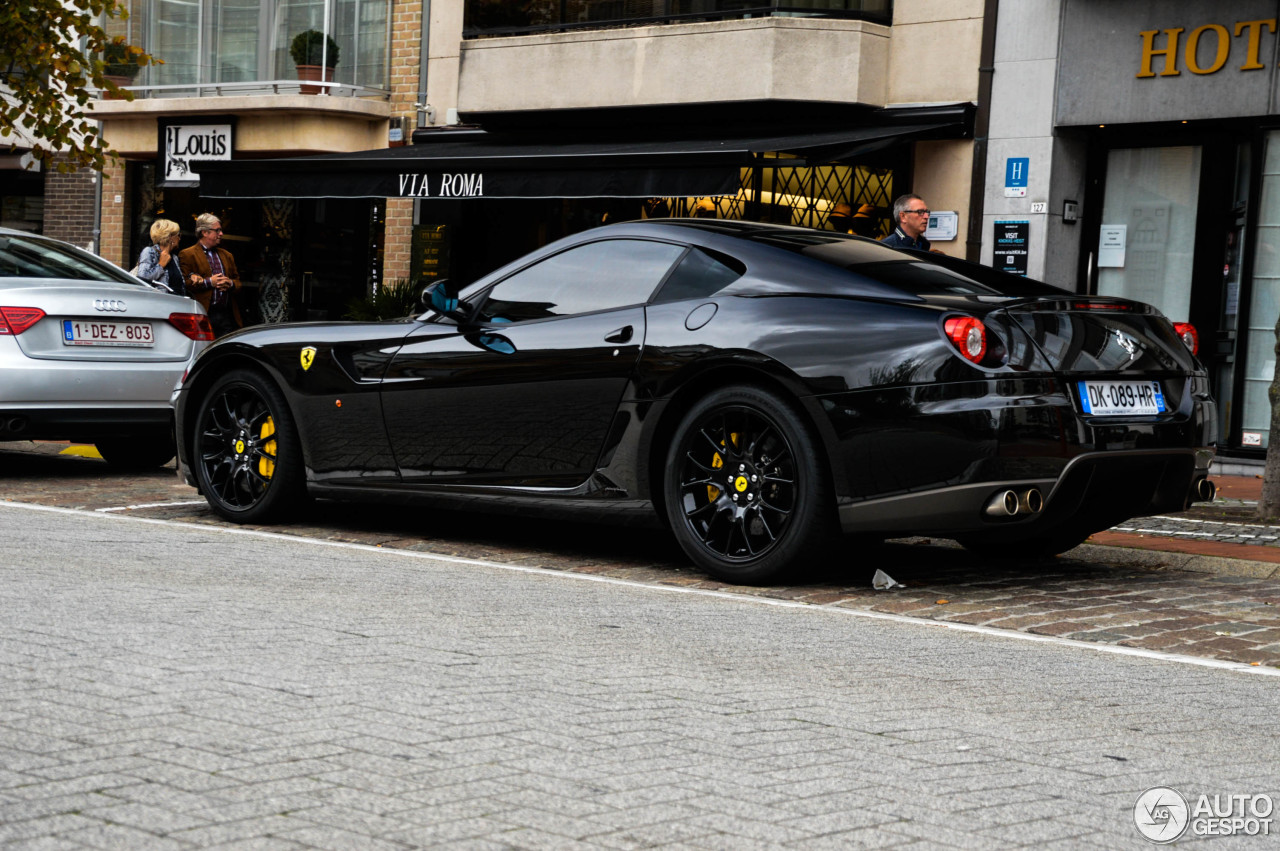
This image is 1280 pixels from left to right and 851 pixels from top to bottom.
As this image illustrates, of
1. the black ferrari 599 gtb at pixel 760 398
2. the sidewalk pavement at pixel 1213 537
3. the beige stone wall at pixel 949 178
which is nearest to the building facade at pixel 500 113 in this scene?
the beige stone wall at pixel 949 178

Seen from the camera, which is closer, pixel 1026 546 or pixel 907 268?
pixel 907 268

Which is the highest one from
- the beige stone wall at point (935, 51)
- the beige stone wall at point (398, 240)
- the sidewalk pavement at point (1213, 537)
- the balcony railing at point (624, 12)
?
the balcony railing at point (624, 12)

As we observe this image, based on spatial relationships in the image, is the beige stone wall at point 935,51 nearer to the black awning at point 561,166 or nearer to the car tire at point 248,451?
the black awning at point 561,166

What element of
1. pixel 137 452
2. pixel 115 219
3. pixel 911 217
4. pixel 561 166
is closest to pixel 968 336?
pixel 911 217

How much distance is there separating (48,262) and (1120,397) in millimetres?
7169

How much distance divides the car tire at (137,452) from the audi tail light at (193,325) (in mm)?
1048

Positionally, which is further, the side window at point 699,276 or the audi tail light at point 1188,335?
the audi tail light at point 1188,335

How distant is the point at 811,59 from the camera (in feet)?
52.6

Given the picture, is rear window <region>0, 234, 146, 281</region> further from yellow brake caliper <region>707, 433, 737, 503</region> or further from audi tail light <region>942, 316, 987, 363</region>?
audi tail light <region>942, 316, 987, 363</region>

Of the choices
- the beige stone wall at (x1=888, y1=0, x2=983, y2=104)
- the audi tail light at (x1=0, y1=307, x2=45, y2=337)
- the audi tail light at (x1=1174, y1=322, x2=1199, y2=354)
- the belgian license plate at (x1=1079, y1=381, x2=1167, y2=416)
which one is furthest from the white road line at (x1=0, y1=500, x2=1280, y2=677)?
the beige stone wall at (x1=888, y1=0, x2=983, y2=104)

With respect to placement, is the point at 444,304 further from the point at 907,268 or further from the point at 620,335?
the point at 907,268

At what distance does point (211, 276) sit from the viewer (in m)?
12.7

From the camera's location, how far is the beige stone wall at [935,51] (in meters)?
15.6

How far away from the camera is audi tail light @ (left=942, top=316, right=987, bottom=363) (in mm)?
6133
